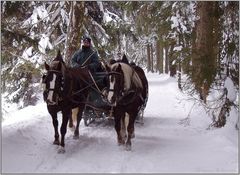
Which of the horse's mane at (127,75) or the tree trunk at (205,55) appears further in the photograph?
the tree trunk at (205,55)

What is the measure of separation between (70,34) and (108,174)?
6.95 metres

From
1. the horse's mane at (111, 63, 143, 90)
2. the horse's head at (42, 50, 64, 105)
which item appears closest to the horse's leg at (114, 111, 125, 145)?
the horse's mane at (111, 63, 143, 90)

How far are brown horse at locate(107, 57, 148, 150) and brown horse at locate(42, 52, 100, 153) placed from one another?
101 centimetres

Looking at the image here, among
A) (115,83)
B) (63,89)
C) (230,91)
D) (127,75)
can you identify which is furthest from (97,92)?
(230,91)

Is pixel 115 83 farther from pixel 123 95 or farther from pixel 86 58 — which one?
pixel 86 58

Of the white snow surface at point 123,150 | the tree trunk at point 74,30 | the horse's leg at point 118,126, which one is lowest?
the white snow surface at point 123,150

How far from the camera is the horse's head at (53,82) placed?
866 cm

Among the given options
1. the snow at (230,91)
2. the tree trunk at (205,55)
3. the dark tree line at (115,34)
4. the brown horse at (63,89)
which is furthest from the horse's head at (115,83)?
the snow at (230,91)

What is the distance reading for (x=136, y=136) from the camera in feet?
36.1

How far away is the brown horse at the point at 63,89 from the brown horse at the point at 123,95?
3.30ft

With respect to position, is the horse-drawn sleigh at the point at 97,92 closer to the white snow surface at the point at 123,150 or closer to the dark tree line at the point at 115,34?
the white snow surface at the point at 123,150

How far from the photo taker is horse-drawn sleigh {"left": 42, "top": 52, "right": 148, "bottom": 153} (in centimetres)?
885

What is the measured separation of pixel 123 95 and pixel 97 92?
49.2 inches

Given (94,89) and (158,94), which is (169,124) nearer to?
(94,89)
